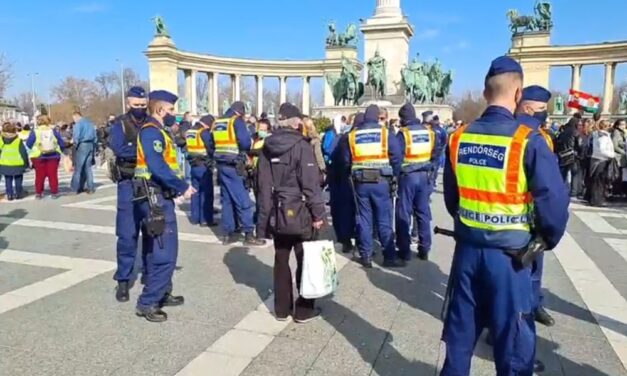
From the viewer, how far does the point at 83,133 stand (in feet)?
42.5

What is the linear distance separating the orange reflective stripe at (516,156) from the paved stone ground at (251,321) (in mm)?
1811

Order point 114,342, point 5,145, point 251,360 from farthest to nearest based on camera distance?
point 5,145 < point 114,342 < point 251,360

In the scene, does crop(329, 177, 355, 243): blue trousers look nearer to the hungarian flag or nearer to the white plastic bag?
the white plastic bag

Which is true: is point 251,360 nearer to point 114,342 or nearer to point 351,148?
point 114,342

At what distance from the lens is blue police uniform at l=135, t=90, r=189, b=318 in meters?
4.70

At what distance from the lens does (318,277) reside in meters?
4.68

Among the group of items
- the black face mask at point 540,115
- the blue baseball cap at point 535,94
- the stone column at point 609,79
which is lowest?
the black face mask at point 540,115

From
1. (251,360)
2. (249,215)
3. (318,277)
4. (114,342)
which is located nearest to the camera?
(251,360)

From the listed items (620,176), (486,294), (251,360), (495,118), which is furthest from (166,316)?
(620,176)

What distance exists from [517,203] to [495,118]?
0.48 meters

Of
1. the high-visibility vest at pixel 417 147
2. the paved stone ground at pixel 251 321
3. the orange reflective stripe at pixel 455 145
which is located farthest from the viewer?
the high-visibility vest at pixel 417 147

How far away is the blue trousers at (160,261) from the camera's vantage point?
478 cm

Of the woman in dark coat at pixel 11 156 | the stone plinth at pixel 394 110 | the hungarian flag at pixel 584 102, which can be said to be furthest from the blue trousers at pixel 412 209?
the stone plinth at pixel 394 110

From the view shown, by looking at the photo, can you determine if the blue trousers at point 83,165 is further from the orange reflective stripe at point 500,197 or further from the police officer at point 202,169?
the orange reflective stripe at point 500,197
